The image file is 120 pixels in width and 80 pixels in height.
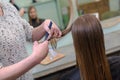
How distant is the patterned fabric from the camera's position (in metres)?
0.87

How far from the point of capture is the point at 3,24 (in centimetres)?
90

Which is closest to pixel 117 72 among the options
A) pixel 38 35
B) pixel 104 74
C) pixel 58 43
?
pixel 104 74

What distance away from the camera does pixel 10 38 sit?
88 cm

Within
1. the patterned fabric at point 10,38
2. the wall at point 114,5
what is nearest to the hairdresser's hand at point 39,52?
the patterned fabric at point 10,38

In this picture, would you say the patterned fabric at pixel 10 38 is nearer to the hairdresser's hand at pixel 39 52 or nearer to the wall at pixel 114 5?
the hairdresser's hand at pixel 39 52

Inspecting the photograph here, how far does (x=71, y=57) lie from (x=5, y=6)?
0.88 meters

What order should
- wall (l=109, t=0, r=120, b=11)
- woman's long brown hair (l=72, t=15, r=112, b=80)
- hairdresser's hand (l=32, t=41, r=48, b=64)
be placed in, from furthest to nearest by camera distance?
wall (l=109, t=0, r=120, b=11)
woman's long brown hair (l=72, t=15, r=112, b=80)
hairdresser's hand (l=32, t=41, r=48, b=64)

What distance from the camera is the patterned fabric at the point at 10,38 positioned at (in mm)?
866

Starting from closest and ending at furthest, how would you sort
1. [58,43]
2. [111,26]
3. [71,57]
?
[71,57] < [58,43] < [111,26]

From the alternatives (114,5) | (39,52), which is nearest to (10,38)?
(39,52)

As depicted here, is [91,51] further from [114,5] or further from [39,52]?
[114,5]

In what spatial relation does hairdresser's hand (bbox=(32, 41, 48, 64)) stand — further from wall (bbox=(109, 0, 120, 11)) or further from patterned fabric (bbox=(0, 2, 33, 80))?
wall (bbox=(109, 0, 120, 11))

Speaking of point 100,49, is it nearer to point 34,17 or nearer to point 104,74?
point 104,74

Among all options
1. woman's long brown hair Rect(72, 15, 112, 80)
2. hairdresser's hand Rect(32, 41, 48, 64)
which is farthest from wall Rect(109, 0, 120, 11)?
hairdresser's hand Rect(32, 41, 48, 64)
